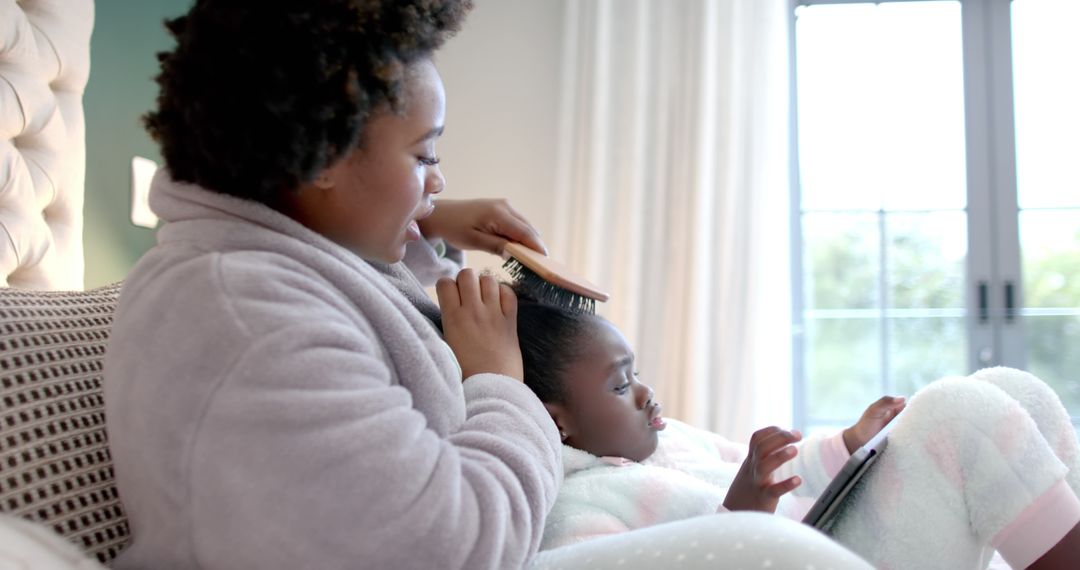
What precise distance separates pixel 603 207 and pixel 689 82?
1.68 ft

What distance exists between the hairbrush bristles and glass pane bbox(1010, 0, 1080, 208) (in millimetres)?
2436

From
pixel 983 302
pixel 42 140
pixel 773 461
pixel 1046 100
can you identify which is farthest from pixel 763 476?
pixel 1046 100

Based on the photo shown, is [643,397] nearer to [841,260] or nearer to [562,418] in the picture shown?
[562,418]

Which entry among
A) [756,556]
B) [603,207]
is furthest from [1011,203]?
[756,556]

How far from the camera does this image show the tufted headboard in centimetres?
147

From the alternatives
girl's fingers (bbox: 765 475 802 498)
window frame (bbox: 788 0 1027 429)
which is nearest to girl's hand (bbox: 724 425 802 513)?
girl's fingers (bbox: 765 475 802 498)

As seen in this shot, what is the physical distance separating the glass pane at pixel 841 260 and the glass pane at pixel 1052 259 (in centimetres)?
47

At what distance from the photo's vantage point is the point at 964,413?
39.8 inches

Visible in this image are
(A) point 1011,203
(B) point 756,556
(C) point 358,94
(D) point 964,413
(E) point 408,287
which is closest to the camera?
(B) point 756,556

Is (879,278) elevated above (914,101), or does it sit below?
below

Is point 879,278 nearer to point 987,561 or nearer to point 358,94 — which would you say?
point 987,561

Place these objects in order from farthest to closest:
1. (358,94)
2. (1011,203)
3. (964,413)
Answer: (1011,203) → (964,413) → (358,94)

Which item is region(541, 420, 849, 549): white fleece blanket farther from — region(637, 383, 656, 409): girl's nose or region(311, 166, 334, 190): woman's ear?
region(311, 166, 334, 190): woman's ear

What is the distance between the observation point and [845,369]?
3209 millimetres
